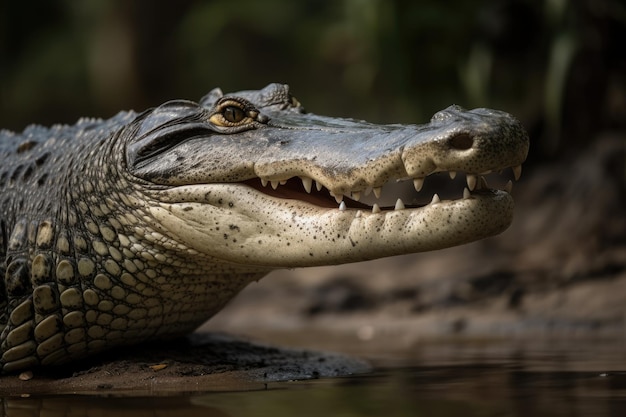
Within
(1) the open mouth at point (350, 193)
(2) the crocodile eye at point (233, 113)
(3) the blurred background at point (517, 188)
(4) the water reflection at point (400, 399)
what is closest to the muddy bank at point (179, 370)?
(4) the water reflection at point (400, 399)

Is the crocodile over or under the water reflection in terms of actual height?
over

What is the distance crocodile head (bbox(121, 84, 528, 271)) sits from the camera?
286cm

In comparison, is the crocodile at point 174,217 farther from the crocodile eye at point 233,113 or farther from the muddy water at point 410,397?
the muddy water at point 410,397

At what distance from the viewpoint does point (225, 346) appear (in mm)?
3996

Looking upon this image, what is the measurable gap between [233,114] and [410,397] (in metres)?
1.36

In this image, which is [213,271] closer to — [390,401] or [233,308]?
[390,401]

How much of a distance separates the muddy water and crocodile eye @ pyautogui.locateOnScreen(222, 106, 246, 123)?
0.98 metres

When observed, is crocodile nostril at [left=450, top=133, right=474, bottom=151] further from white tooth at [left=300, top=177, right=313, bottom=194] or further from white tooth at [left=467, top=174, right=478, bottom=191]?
white tooth at [left=300, top=177, right=313, bottom=194]

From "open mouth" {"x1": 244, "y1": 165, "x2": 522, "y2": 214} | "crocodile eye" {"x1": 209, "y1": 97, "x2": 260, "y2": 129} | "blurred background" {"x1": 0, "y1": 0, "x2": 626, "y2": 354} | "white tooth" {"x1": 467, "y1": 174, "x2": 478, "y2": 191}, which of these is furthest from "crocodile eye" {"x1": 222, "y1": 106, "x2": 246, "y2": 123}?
"blurred background" {"x1": 0, "y1": 0, "x2": 626, "y2": 354}

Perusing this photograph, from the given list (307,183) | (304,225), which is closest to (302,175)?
(307,183)

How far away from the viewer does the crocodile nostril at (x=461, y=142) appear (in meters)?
2.81

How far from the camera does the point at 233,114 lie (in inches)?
141

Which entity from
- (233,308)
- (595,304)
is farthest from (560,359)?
(233,308)

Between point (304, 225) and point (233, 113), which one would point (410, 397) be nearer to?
point (304, 225)
